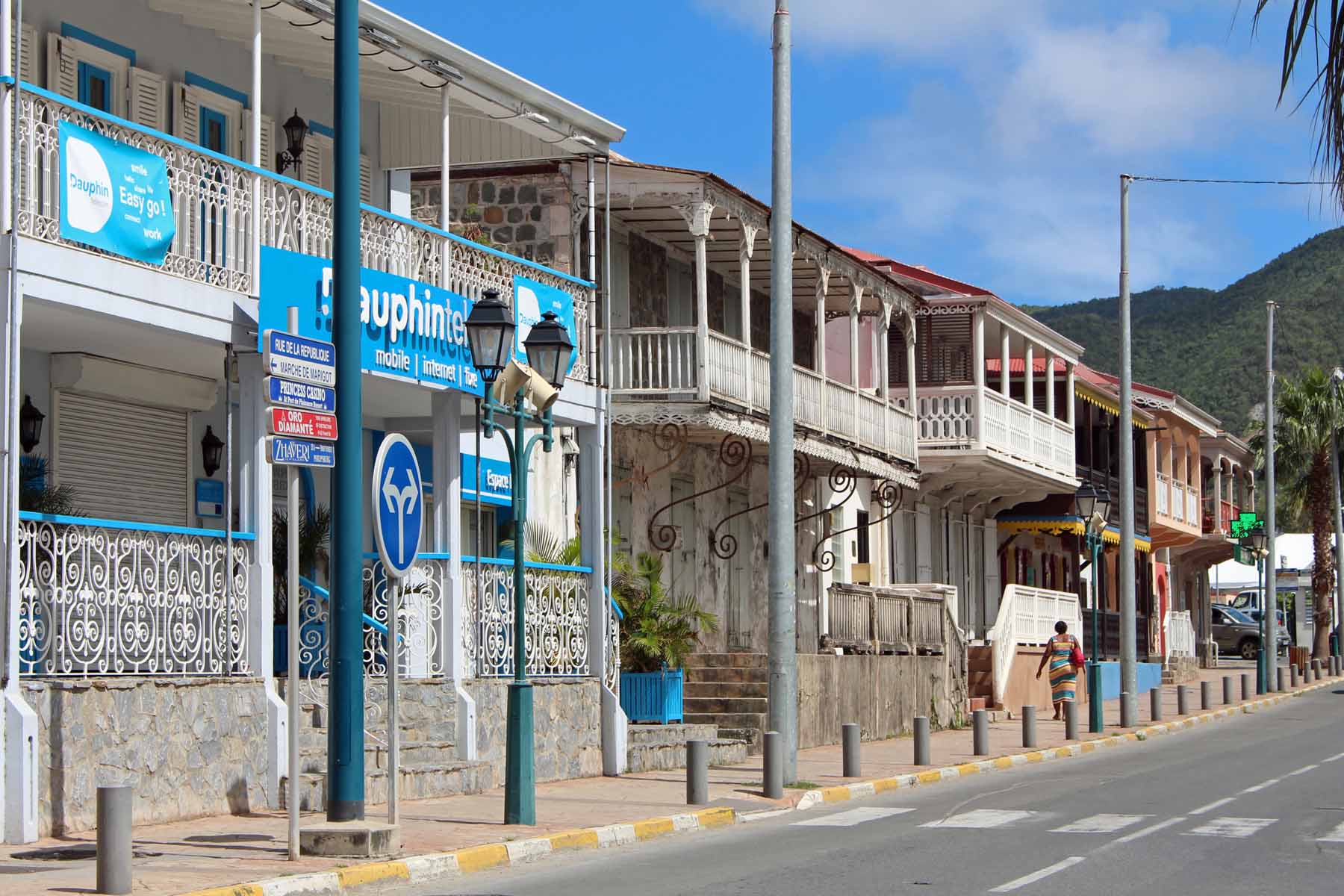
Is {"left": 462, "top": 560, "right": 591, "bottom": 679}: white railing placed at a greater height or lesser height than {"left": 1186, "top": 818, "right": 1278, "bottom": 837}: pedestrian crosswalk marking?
greater

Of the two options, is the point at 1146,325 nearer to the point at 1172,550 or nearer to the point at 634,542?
the point at 1172,550

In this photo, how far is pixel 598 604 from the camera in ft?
65.5

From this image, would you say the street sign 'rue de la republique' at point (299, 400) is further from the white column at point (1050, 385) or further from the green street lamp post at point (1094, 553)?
the white column at point (1050, 385)

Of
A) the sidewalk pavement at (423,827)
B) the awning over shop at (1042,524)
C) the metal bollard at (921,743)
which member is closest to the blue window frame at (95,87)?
the sidewalk pavement at (423,827)

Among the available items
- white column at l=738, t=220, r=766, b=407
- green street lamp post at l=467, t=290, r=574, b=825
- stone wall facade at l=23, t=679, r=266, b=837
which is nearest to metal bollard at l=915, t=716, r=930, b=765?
white column at l=738, t=220, r=766, b=407

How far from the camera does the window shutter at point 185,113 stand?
17.6 m

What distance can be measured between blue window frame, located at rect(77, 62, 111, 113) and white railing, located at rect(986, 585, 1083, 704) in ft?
70.9

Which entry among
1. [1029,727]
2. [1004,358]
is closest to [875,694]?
[1029,727]

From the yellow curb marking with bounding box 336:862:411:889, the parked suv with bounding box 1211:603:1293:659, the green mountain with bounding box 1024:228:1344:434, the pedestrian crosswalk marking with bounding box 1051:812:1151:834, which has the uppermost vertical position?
the green mountain with bounding box 1024:228:1344:434

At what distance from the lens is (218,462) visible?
18.4 metres

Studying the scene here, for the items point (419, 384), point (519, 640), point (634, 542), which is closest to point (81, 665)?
point (519, 640)

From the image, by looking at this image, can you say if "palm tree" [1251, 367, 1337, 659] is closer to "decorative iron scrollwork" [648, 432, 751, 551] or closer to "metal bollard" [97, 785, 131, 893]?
"decorative iron scrollwork" [648, 432, 751, 551]

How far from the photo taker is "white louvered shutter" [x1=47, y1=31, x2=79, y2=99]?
15.9 meters

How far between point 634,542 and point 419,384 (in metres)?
9.01
